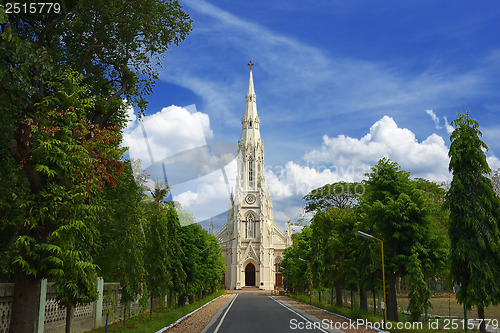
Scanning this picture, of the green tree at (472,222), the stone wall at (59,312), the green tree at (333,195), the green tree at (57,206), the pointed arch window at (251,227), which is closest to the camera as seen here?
the green tree at (57,206)

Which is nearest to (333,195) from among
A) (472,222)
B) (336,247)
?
(336,247)

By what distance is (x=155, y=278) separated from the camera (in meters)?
27.4

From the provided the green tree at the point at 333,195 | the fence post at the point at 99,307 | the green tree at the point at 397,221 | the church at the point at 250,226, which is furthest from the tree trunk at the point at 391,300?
the church at the point at 250,226

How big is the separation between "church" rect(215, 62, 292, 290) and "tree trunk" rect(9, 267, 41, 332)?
8149 cm

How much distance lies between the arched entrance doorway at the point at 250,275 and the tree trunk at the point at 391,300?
7292 centimetres

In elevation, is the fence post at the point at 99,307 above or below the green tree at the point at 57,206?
below

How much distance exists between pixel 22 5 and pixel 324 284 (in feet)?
111

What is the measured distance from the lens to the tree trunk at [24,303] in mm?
11562

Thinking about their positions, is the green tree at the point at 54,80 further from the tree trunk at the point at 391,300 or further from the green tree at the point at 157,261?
the tree trunk at the point at 391,300

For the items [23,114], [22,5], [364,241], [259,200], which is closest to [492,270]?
[364,241]

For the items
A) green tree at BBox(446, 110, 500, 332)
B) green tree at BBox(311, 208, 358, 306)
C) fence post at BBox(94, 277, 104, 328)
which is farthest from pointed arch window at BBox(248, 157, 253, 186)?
green tree at BBox(446, 110, 500, 332)

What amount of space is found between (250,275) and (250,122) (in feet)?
117

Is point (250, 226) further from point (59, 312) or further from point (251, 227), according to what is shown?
point (59, 312)

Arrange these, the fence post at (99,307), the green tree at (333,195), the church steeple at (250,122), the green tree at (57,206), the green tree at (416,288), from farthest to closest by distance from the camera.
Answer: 1. the church steeple at (250,122)
2. the green tree at (333,195)
3. the green tree at (416,288)
4. the fence post at (99,307)
5. the green tree at (57,206)
